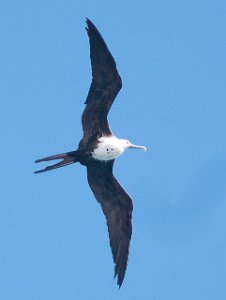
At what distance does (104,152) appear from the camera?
1652 centimetres

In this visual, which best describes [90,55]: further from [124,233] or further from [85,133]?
[124,233]

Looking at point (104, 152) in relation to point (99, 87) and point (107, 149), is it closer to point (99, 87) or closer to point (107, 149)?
point (107, 149)

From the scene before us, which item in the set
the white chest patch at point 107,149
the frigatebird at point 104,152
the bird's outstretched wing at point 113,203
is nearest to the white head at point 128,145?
the frigatebird at point 104,152

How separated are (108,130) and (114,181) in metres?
0.90

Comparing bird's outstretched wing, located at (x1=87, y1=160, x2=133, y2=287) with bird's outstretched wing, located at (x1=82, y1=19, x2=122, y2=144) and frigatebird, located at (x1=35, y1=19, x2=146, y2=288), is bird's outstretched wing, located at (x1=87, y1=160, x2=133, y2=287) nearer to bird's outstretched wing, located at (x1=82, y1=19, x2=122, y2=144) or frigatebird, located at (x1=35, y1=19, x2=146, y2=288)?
frigatebird, located at (x1=35, y1=19, x2=146, y2=288)

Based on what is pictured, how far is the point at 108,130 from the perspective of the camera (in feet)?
54.4

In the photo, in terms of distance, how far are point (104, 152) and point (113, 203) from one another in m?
0.96

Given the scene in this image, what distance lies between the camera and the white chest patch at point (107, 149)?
16.5 metres

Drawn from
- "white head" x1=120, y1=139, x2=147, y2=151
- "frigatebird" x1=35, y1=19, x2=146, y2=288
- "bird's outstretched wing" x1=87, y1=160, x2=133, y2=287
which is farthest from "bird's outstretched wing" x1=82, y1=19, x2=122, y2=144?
"bird's outstretched wing" x1=87, y1=160, x2=133, y2=287

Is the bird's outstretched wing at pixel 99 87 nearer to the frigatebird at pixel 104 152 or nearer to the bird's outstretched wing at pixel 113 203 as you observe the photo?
the frigatebird at pixel 104 152

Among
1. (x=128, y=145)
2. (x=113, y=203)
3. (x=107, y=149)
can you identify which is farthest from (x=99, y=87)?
(x=113, y=203)

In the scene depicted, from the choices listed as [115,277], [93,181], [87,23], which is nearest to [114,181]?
[93,181]

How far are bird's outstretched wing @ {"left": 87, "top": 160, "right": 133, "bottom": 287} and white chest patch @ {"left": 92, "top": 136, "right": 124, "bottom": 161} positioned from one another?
0.66 ft

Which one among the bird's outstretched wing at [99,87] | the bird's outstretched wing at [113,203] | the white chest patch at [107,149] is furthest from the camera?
the bird's outstretched wing at [113,203]
